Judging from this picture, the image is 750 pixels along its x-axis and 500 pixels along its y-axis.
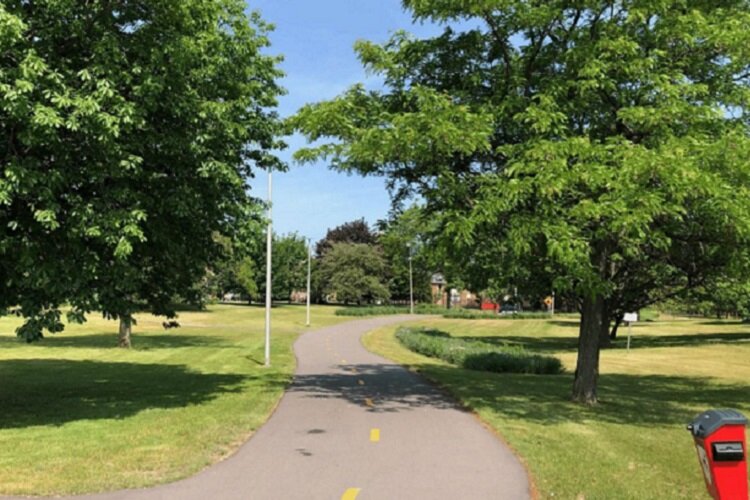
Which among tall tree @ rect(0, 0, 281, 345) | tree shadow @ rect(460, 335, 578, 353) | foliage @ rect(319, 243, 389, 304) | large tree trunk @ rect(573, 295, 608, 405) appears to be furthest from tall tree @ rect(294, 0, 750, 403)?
foliage @ rect(319, 243, 389, 304)

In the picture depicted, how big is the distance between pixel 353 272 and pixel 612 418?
73.8 m

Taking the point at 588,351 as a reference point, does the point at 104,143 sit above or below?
above

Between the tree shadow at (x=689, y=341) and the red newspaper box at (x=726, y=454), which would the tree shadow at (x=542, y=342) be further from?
the red newspaper box at (x=726, y=454)

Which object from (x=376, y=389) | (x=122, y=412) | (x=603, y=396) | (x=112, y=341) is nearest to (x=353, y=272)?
(x=112, y=341)

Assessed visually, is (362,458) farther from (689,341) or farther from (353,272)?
(353,272)

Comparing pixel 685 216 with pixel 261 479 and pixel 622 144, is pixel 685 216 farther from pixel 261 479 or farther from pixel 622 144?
pixel 261 479

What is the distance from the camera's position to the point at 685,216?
1055cm

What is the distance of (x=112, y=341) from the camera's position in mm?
31281

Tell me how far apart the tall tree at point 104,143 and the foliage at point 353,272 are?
73290 millimetres

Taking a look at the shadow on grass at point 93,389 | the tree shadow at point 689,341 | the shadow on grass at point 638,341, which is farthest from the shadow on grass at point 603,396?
the tree shadow at point 689,341

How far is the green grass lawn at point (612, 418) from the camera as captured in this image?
23.1 feet

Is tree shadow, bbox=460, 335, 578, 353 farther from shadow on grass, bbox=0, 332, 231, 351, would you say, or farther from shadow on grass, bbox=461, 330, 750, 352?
shadow on grass, bbox=0, 332, 231, 351

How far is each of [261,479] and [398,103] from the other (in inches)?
308

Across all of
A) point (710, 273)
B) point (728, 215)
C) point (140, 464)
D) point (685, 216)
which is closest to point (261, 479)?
point (140, 464)
